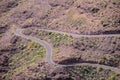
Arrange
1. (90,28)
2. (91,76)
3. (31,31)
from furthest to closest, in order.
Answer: (31,31) < (90,28) < (91,76)

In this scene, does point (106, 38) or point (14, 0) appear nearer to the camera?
point (106, 38)

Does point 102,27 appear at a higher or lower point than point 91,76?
higher

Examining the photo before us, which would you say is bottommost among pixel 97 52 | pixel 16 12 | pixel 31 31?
pixel 97 52

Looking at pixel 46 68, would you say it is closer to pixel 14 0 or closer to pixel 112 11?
pixel 112 11

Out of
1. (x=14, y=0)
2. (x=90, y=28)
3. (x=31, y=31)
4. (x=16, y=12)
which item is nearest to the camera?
(x=90, y=28)

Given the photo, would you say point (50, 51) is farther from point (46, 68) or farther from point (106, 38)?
point (106, 38)

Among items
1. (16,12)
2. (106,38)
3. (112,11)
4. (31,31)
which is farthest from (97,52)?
(16,12)
